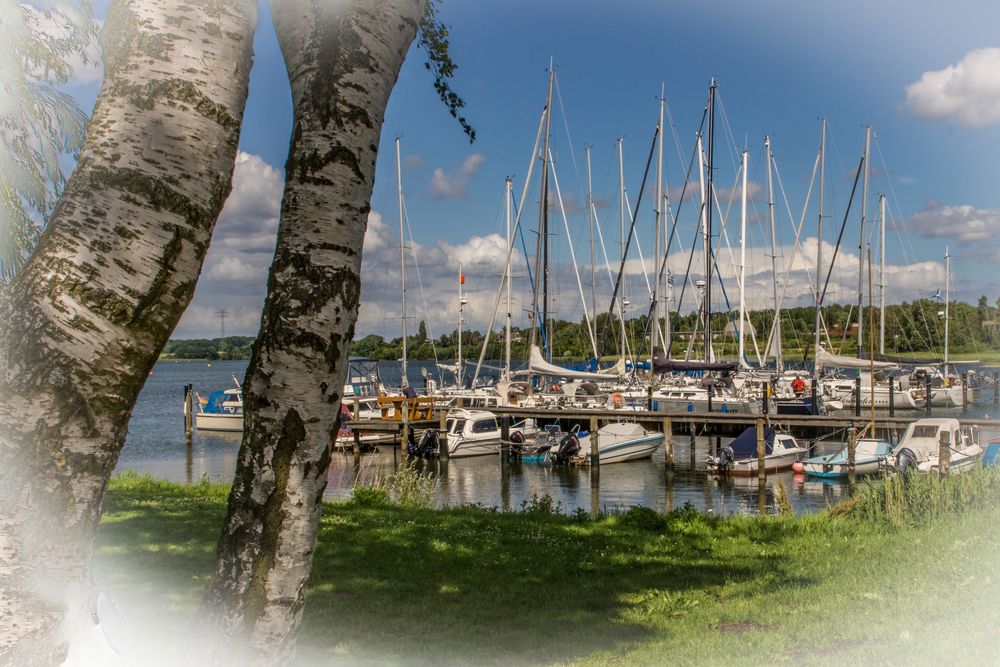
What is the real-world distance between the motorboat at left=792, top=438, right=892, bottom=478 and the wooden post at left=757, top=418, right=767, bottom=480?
1.69 metres

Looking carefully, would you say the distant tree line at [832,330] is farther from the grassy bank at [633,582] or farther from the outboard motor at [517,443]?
the grassy bank at [633,582]

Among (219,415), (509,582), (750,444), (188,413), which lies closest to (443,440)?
(750,444)

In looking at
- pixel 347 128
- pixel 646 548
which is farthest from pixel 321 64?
pixel 646 548

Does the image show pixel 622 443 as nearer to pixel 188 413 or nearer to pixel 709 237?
pixel 709 237

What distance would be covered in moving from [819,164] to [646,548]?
46888 millimetres

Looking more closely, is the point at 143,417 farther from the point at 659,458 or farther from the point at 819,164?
the point at 819,164

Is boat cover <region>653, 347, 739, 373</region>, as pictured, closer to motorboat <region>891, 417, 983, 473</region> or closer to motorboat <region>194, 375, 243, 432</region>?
motorboat <region>891, 417, 983, 473</region>

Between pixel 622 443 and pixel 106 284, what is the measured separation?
3339 cm

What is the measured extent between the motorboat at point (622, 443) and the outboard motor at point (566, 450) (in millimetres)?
372

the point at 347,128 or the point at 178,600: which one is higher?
→ the point at 347,128

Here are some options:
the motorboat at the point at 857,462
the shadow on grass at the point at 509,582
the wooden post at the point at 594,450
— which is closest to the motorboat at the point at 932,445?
the motorboat at the point at 857,462

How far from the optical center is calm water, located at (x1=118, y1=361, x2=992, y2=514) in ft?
89.0

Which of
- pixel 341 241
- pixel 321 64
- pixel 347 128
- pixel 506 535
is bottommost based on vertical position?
pixel 506 535

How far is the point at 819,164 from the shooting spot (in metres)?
51.7
